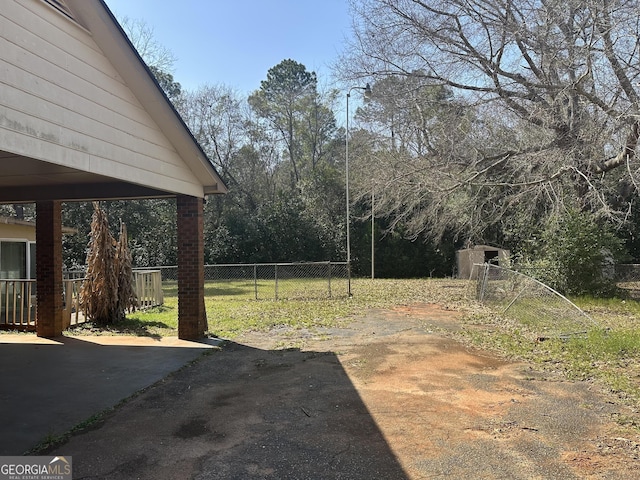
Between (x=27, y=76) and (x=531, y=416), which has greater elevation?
(x=27, y=76)

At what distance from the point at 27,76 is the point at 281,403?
4.09 meters

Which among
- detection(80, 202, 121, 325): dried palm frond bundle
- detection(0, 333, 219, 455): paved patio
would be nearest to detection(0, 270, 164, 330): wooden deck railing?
detection(80, 202, 121, 325): dried palm frond bundle

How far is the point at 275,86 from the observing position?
36938 millimetres

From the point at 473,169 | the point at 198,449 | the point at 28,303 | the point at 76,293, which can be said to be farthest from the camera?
the point at 473,169

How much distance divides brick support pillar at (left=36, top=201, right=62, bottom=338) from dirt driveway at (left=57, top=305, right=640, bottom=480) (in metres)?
3.90

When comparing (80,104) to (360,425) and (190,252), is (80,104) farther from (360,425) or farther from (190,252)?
(360,425)

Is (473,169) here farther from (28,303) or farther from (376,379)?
(28,303)

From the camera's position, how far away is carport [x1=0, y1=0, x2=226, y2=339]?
4.32m

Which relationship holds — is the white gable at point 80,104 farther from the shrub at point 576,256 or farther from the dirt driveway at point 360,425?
the shrub at point 576,256

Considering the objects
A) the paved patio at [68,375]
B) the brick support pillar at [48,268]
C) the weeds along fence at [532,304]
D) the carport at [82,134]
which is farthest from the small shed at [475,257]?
the brick support pillar at [48,268]

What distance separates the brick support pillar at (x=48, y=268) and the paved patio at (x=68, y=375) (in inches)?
14.3

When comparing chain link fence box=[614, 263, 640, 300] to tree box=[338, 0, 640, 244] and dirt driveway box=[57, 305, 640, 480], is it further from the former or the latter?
dirt driveway box=[57, 305, 640, 480]

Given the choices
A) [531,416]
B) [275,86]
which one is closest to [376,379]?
[531,416]

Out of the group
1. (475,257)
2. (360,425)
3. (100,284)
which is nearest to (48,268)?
(100,284)
